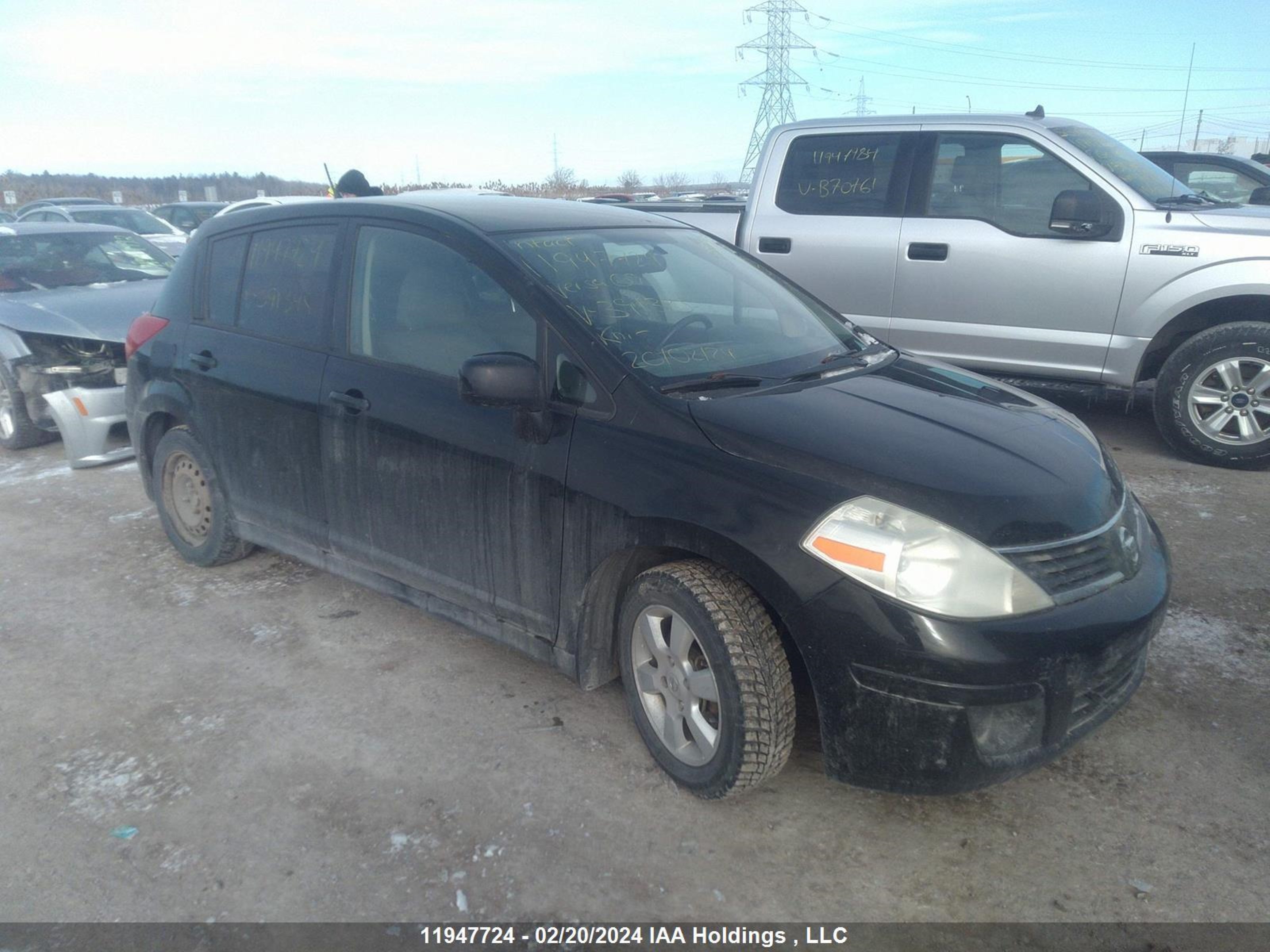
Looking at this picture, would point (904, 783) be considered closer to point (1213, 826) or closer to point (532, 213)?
point (1213, 826)

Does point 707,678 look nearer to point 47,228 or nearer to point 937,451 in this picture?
point 937,451

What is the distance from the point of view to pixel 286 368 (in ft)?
12.9

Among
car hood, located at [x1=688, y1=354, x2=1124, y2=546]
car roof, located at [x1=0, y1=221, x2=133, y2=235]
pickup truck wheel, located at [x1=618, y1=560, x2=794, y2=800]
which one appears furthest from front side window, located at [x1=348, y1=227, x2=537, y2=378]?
car roof, located at [x1=0, y1=221, x2=133, y2=235]

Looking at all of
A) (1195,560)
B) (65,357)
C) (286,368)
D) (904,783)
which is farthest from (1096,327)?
(65,357)

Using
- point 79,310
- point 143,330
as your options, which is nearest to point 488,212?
point 143,330

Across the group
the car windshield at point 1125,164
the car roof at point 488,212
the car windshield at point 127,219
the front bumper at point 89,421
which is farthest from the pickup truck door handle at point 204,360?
the car windshield at point 127,219

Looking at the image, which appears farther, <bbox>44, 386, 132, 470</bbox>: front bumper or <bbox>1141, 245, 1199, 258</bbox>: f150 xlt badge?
<bbox>44, 386, 132, 470</bbox>: front bumper

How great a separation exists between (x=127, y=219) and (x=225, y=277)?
45.6 ft

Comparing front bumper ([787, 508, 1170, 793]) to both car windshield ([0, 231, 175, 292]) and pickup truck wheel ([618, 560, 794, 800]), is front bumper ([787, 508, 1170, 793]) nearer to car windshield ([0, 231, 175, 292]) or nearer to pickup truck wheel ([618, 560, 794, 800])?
pickup truck wheel ([618, 560, 794, 800])

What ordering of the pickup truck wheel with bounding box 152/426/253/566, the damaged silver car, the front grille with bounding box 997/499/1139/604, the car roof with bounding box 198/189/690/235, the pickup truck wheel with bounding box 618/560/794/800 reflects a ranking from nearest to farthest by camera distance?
1. the front grille with bounding box 997/499/1139/604
2. the pickup truck wheel with bounding box 618/560/794/800
3. the car roof with bounding box 198/189/690/235
4. the pickup truck wheel with bounding box 152/426/253/566
5. the damaged silver car

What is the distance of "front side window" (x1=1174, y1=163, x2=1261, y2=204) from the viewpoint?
29.1ft

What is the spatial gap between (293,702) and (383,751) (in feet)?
1.74

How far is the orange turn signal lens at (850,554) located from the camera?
248 cm

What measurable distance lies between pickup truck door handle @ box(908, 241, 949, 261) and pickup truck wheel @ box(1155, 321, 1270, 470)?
1498 mm
